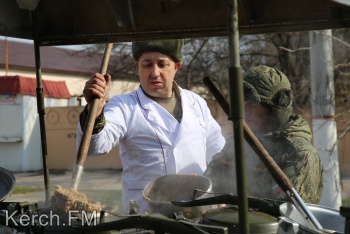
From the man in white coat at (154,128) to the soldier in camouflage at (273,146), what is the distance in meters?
0.24

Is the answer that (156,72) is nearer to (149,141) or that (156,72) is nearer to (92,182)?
(149,141)

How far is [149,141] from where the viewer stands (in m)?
3.10

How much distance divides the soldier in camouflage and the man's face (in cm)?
54

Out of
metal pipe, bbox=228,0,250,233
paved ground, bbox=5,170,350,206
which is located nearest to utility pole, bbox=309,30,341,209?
paved ground, bbox=5,170,350,206

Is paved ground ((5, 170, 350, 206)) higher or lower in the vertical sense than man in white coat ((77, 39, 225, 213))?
lower

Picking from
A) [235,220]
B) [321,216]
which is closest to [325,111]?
[321,216]

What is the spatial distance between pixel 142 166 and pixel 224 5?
3.83 ft

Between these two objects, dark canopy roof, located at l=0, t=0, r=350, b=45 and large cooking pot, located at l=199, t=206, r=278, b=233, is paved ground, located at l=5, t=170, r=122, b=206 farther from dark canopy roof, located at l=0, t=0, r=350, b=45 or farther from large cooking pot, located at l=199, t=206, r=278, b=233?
large cooking pot, located at l=199, t=206, r=278, b=233

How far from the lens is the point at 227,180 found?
2.86 metres

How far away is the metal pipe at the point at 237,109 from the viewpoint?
128 cm

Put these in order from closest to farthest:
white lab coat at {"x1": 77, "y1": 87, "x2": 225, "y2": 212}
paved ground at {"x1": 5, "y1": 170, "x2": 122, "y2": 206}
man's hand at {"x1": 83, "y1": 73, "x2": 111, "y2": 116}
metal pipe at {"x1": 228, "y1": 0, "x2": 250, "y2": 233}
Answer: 1. metal pipe at {"x1": 228, "y1": 0, "x2": 250, "y2": 233}
2. man's hand at {"x1": 83, "y1": 73, "x2": 111, "y2": 116}
3. white lab coat at {"x1": 77, "y1": 87, "x2": 225, "y2": 212}
4. paved ground at {"x1": 5, "y1": 170, "x2": 122, "y2": 206}

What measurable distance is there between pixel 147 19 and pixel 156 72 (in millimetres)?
727

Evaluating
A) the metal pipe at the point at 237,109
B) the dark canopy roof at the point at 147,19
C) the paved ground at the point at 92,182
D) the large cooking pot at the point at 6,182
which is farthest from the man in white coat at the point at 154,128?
the paved ground at the point at 92,182

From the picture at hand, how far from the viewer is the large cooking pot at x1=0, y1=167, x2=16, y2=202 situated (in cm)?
215
